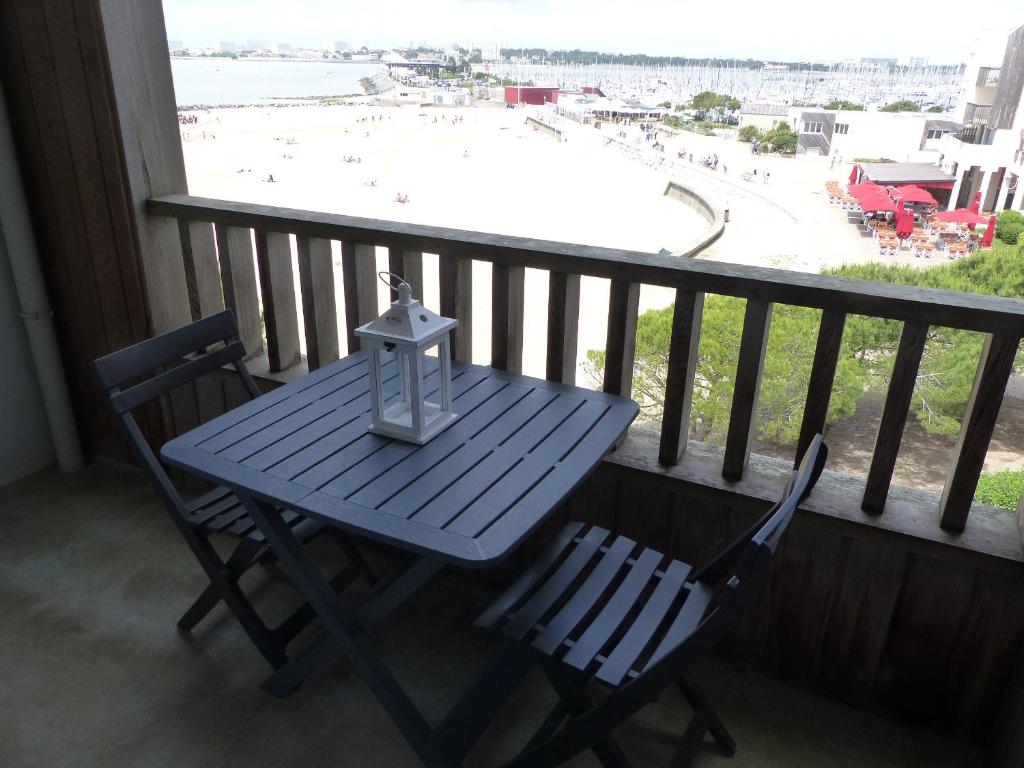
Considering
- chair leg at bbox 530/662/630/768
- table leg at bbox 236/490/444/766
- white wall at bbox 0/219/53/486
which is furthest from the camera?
white wall at bbox 0/219/53/486

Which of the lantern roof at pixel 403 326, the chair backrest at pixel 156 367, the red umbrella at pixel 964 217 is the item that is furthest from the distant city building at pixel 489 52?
the red umbrella at pixel 964 217

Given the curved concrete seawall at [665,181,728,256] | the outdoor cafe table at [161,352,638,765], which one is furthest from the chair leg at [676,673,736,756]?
the curved concrete seawall at [665,181,728,256]

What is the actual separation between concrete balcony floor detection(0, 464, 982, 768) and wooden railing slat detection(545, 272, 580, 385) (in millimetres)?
749

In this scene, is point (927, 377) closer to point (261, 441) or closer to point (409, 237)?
point (409, 237)

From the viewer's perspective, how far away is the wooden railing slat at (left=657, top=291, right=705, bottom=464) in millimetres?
1659

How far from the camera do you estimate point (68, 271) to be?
253 centimetres

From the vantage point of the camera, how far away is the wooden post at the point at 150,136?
2.21m

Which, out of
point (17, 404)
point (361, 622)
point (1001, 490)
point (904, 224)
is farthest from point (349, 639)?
point (904, 224)

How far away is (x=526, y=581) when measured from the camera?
1.44 metres

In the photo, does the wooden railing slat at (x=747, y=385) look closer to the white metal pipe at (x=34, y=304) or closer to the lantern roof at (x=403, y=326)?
the lantern roof at (x=403, y=326)

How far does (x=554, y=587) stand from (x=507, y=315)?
30.5 inches

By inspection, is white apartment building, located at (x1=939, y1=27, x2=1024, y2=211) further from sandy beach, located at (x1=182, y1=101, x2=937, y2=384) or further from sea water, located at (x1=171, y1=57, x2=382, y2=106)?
sea water, located at (x1=171, y1=57, x2=382, y2=106)

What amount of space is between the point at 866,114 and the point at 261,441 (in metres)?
14.8

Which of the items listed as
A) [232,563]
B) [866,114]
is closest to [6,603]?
[232,563]
